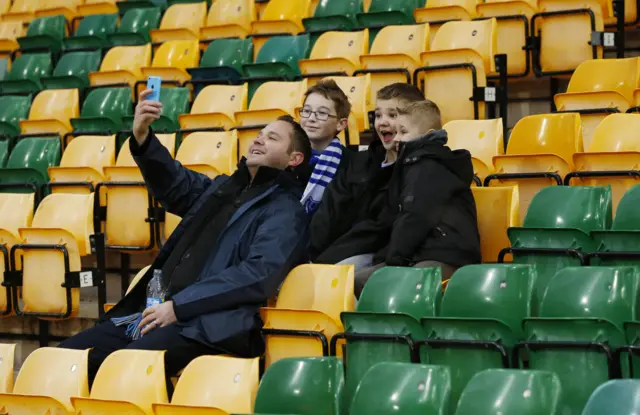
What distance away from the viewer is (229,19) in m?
6.63

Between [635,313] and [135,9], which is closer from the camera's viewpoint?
[635,313]

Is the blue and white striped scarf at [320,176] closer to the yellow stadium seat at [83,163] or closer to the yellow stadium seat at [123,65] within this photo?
the yellow stadium seat at [83,163]

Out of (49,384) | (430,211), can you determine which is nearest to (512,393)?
(430,211)

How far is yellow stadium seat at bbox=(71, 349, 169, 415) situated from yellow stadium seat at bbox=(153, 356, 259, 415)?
7 cm

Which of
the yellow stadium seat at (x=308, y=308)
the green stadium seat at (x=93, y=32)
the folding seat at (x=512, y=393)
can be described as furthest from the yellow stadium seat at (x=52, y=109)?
the folding seat at (x=512, y=393)

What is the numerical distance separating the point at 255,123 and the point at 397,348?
2309mm

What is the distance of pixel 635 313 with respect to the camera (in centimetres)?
283

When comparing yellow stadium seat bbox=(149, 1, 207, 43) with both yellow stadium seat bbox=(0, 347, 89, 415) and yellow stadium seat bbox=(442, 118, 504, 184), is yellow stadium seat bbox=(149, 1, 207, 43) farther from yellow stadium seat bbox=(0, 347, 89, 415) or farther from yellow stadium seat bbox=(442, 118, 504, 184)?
yellow stadium seat bbox=(0, 347, 89, 415)

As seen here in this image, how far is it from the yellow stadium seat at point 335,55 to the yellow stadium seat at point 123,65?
101 cm

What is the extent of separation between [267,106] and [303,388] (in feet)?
8.73

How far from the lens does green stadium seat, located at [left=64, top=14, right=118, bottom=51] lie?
6.94 meters

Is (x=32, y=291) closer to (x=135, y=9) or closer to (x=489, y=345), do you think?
(x=489, y=345)

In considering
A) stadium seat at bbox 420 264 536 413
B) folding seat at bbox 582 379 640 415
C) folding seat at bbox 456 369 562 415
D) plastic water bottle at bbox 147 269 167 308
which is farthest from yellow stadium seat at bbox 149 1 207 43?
folding seat at bbox 582 379 640 415

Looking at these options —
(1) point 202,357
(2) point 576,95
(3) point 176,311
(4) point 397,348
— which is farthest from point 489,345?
(2) point 576,95
